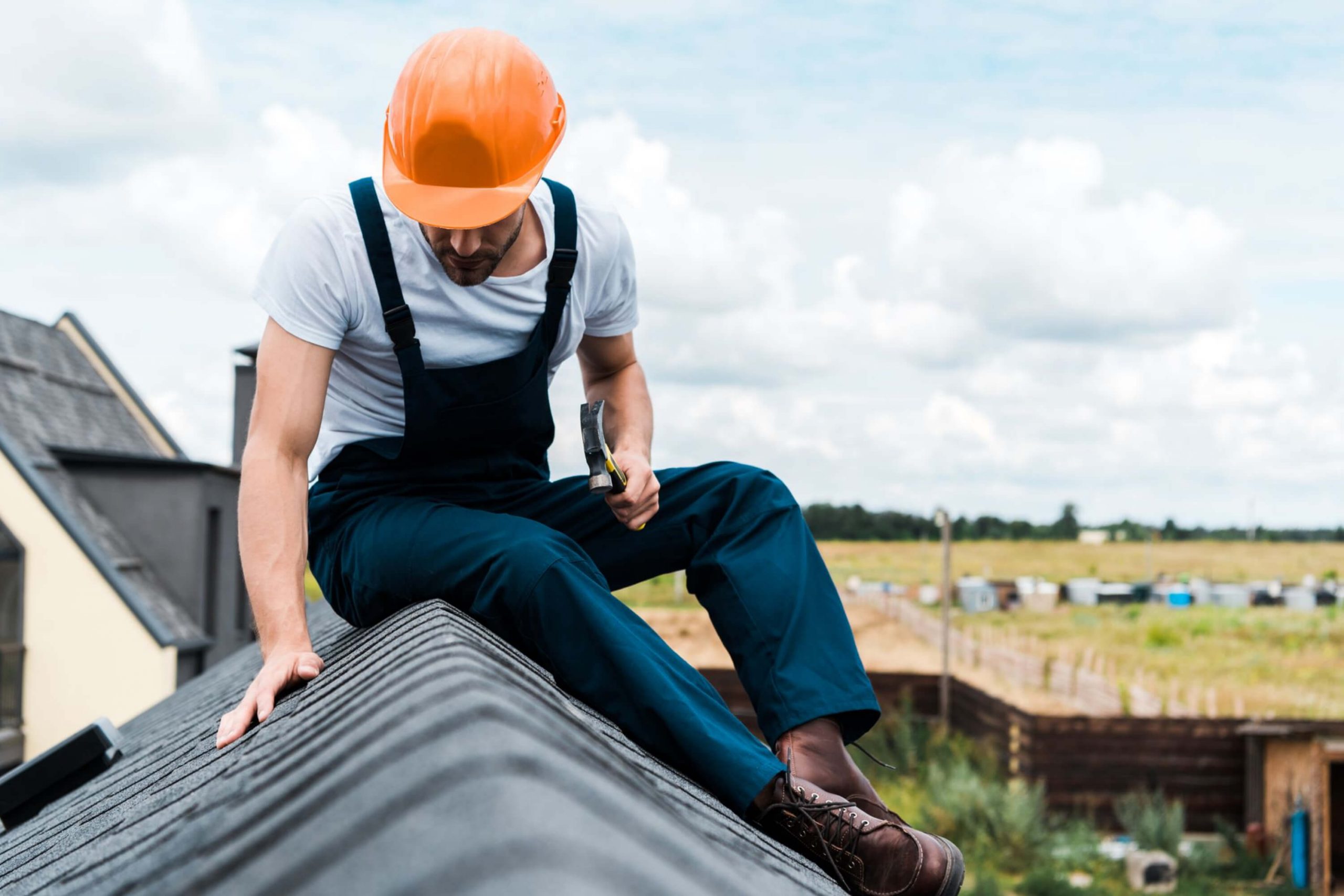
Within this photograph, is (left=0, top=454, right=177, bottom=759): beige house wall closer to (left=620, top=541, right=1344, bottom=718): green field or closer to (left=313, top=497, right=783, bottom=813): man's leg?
(left=620, top=541, right=1344, bottom=718): green field

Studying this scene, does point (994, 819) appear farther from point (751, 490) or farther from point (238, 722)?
point (238, 722)

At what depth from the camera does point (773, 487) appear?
7.92ft

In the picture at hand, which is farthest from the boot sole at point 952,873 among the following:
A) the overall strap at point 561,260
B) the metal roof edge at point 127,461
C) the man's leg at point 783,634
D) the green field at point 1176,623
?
the metal roof edge at point 127,461

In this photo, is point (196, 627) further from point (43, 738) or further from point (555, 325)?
point (555, 325)

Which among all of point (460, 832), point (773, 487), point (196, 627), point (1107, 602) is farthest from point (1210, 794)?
point (1107, 602)

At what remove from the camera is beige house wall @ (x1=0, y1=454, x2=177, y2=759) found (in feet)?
42.1

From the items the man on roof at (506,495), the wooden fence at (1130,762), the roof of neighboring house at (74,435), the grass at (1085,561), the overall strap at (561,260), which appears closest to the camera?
the man on roof at (506,495)

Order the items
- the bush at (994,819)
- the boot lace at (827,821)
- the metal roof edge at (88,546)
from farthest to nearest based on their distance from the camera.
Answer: the bush at (994,819), the metal roof edge at (88,546), the boot lace at (827,821)

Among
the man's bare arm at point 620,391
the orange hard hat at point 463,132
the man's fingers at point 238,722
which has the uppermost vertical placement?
the orange hard hat at point 463,132

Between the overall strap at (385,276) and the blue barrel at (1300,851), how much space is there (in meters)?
16.4

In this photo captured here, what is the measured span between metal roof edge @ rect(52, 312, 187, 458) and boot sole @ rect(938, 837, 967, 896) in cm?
2110

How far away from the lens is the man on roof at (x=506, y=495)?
1.99 meters

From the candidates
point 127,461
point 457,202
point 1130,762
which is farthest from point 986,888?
point 457,202

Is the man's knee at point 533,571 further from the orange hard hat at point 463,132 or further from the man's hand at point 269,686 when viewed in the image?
the orange hard hat at point 463,132
